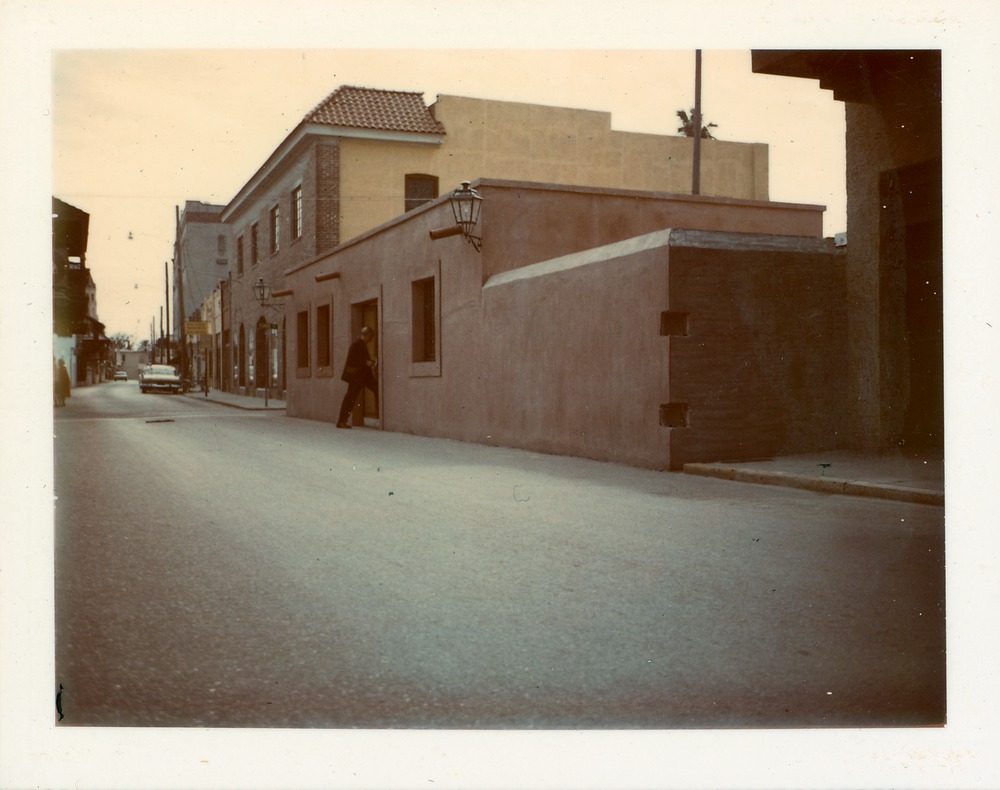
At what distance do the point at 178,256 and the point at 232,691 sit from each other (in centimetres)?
5552

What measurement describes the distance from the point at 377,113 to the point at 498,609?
1845cm

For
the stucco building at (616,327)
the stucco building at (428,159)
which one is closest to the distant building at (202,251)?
the stucco building at (428,159)

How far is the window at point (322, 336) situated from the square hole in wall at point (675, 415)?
13.6 m

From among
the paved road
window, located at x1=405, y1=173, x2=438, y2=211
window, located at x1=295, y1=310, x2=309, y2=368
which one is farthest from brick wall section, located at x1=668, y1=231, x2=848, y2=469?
window, located at x1=295, y1=310, x2=309, y2=368

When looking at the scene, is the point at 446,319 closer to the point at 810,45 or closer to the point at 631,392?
the point at 631,392

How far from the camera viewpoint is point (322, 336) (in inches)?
881

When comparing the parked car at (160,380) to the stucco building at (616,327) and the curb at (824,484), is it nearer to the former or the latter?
the stucco building at (616,327)

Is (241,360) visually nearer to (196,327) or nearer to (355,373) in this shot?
(196,327)

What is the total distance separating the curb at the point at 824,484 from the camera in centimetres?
656

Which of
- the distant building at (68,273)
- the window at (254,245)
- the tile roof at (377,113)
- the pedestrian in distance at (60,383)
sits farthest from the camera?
the window at (254,245)

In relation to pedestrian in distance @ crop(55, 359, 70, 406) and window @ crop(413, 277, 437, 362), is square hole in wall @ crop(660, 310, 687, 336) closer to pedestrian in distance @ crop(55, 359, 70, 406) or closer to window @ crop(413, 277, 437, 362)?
pedestrian in distance @ crop(55, 359, 70, 406)

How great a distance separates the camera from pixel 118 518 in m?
6.35

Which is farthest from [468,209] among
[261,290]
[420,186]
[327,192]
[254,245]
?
[254,245]

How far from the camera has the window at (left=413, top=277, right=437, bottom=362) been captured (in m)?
16.3
